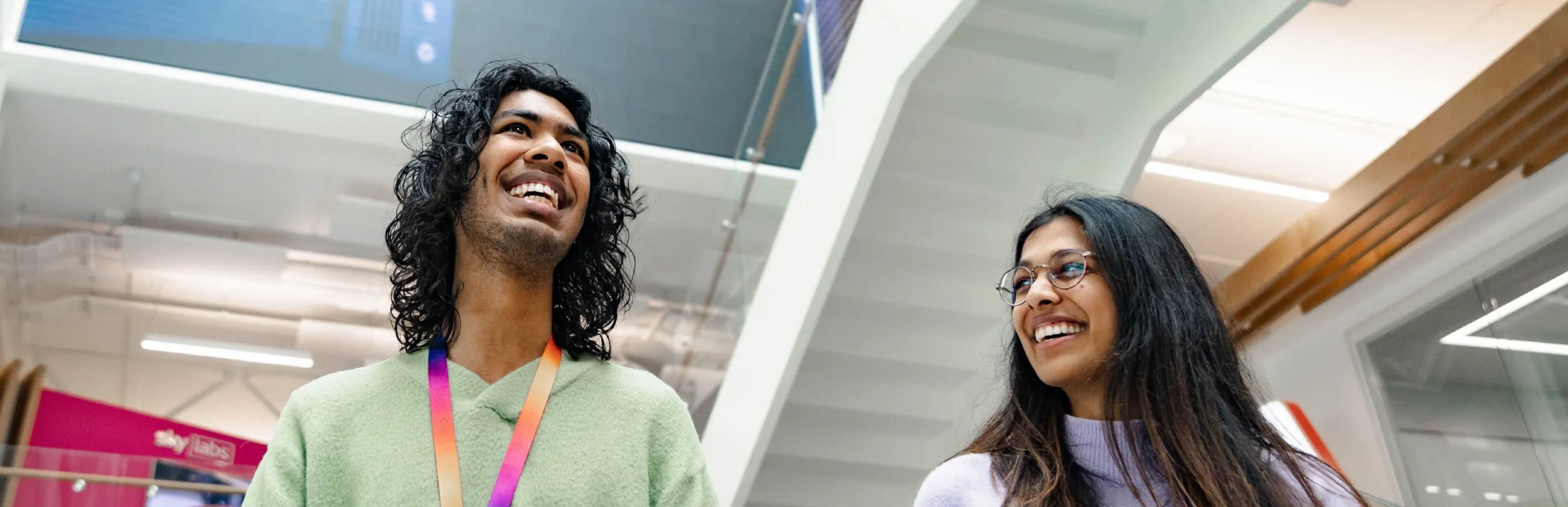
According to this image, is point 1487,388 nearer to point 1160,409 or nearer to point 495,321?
point 1160,409

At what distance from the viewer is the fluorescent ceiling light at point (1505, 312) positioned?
6.18 m

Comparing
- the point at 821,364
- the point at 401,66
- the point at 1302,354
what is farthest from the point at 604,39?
the point at 1302,354

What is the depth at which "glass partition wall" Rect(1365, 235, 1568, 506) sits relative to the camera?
6.25 meters

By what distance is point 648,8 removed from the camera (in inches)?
347

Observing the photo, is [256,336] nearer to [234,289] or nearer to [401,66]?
[234,289]

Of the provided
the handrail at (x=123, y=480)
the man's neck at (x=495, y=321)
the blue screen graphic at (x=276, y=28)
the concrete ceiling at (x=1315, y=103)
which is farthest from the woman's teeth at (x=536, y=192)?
the blue screen graphic at (x=276, y=28)

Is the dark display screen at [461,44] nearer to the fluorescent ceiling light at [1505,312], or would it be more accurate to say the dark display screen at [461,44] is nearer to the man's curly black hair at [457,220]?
the fluorescent ceiling light at [1505,312]

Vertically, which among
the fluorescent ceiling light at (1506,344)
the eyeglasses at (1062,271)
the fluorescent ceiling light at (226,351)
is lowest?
the fluorescent ceiling light at (226,351)

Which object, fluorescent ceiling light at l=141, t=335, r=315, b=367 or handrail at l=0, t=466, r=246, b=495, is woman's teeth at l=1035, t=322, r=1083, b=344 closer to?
handrail at l=0, t=466, r=246, b=495

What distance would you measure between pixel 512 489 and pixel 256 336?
33.4 feet

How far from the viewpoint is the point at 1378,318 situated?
7672 mm

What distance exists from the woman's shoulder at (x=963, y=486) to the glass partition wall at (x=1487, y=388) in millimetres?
5284

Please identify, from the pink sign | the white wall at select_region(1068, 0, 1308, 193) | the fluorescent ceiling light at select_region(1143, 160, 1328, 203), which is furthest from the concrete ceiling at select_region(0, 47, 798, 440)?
the fluorescent ceiling light at select_region(1143, 160, 1328, 203)

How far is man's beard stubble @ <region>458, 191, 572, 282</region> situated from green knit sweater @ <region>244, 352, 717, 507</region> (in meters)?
0.14
